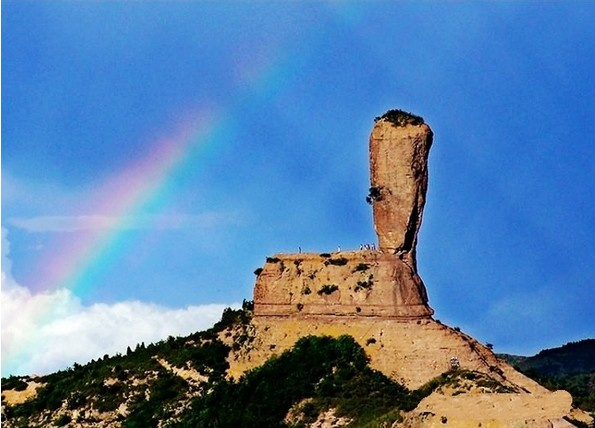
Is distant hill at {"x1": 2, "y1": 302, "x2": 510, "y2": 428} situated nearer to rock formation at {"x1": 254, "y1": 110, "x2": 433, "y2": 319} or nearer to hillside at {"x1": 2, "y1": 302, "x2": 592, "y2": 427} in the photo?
hillside at {"x1": 2, "y1": 302, "x2": 592, "y2": 427}

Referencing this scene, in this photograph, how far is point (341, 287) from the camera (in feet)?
212

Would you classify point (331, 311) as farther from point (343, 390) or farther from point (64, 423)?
point (64, 423)

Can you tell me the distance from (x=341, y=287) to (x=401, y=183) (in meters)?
7.60

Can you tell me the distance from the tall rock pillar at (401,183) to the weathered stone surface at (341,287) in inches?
61.5

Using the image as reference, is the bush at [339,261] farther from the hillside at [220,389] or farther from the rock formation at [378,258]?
the hillside at [220,389]

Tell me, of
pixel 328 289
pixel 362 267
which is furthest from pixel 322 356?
pixel 362 267

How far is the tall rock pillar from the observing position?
66062 mm

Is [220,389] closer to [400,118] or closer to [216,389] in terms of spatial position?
[216,389]

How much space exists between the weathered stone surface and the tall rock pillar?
156 cm

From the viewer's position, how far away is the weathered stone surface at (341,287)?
6334 cm

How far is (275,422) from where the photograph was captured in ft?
196

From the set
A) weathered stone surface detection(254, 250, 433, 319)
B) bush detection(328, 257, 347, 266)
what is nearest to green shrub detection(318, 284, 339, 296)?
weathered stone surface detection(254, 250, 433, 319)

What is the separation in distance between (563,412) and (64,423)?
1253 inches

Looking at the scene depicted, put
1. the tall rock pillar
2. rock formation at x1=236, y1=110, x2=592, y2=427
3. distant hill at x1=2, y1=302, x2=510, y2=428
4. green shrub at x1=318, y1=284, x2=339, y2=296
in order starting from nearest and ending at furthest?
distant hill at x1=2, y1=302, x2=510, y2=428 < rock formation at x1=236, y1=110, x2=592, y2=427 < green shrub at x1=318, y1=284, x2=339, y2=296 < the tall rock pillar
